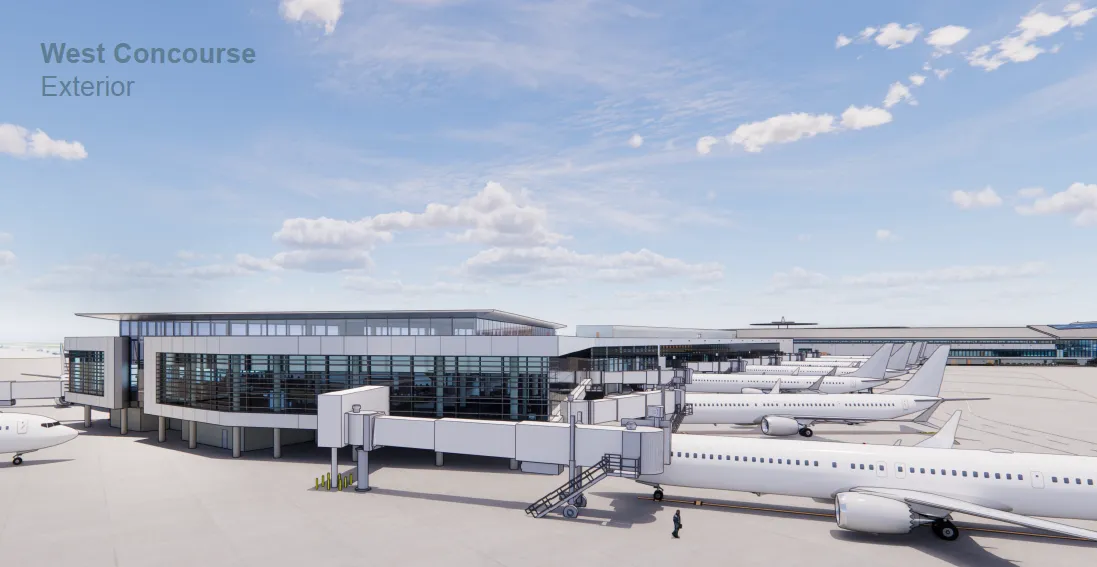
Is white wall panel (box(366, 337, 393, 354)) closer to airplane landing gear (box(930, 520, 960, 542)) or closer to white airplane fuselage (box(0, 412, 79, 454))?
white airplane fuselage (box(0, 412, 79, 454))

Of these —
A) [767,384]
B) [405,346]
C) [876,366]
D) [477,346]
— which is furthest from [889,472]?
[876,366]

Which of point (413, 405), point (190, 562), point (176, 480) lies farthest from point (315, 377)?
point (190, 562)

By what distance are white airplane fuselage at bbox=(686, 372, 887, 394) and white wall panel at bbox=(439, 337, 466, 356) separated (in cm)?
4172

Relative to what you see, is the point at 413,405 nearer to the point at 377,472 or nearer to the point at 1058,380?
the point at 377,472

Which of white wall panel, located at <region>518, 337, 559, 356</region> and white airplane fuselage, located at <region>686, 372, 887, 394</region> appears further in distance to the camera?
white airplane fuselage, located at <region>686, 372, 887, 394</region>

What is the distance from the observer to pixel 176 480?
38906 millimetres

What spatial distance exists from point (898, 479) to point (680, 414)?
23646 mm

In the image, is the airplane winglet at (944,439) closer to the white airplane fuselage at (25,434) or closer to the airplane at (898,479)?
the airplane at (898,479)

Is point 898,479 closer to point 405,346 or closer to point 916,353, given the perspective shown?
point 405,346

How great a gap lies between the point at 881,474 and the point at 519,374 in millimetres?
23263

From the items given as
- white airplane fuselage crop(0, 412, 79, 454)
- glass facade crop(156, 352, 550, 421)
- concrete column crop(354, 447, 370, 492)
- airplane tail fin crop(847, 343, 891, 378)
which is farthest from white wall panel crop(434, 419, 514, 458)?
airplane tail fin crop(847, 343, 891, 378)

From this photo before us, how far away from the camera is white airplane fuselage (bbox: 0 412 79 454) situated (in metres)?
43.1

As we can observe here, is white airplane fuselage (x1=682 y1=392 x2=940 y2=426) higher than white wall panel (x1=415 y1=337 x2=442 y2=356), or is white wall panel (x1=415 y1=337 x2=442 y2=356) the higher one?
white wall panel (x1=415 y1=337 x2=442 y2=356)

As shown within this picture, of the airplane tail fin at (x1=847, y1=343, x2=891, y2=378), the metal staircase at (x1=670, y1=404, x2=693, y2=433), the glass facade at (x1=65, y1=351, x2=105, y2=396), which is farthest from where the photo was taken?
the airplane tail fin at (x1=847, y1=343, x2=891, y2=378)
